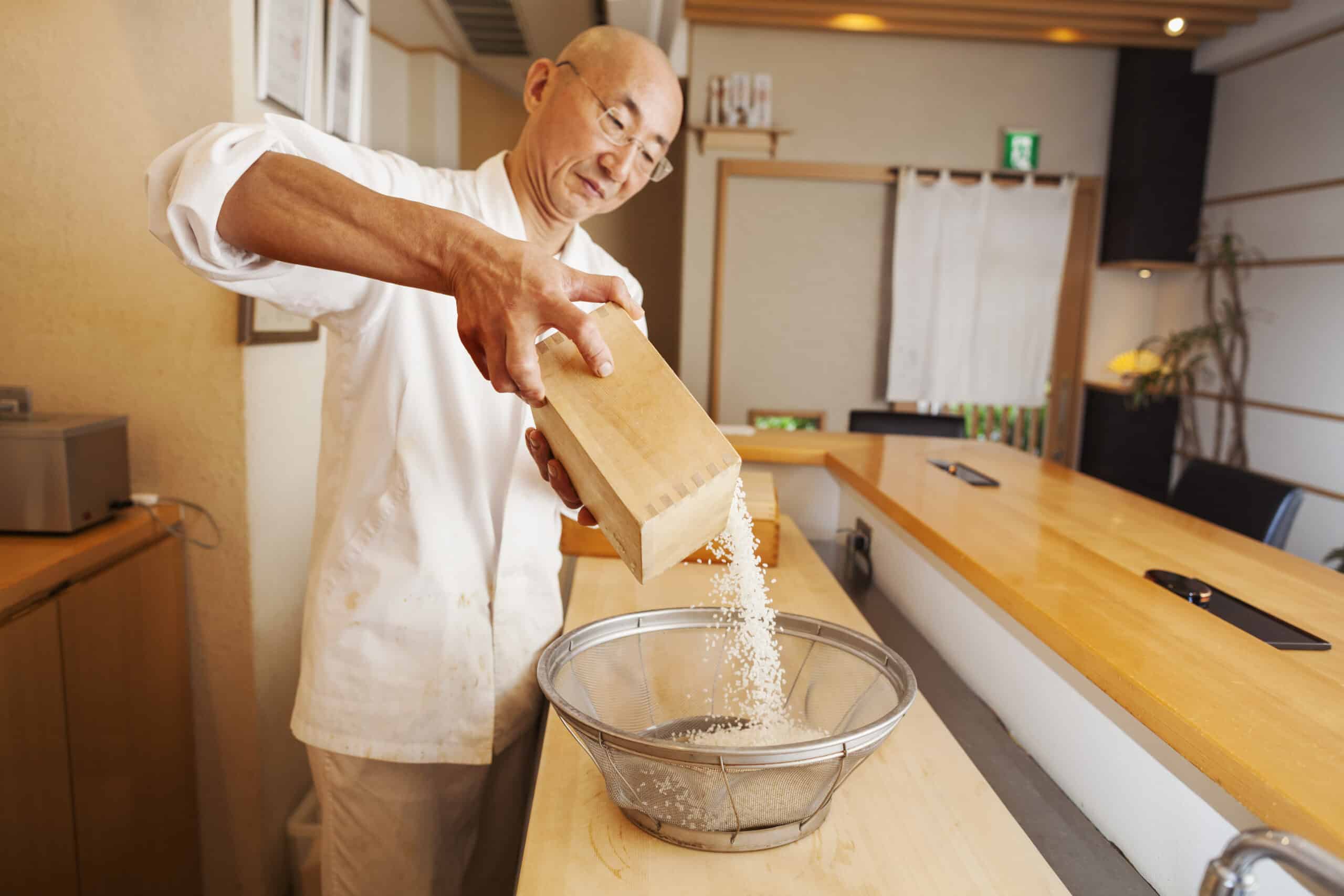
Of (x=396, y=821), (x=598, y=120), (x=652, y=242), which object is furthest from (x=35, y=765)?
(x=652, y=242)

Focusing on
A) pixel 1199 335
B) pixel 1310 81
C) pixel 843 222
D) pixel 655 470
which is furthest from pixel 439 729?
pixel 1310 81

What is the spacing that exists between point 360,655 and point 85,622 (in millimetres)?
677

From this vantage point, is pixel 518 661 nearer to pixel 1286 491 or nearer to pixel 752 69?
pixel 1286 491

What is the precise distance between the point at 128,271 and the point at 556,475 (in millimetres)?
1247

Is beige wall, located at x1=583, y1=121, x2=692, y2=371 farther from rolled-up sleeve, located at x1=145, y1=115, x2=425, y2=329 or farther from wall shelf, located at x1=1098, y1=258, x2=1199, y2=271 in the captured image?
rolled-up sleeve, located at x1=145, y1=115, x2=425, y2=329

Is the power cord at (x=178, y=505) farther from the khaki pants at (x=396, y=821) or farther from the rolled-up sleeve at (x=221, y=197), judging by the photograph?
the rolled-up sleeve at (x=221, y=197)

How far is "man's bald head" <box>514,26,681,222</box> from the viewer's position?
1246 mm

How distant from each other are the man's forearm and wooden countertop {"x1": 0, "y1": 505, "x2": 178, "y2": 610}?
88cm

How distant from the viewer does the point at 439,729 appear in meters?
1.25

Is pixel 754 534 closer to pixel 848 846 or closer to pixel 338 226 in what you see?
pixel 848 846

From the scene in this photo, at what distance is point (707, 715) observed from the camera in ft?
3.70

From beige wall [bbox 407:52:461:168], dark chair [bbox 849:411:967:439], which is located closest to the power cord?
dark chair [bbox 849:411:967:439]

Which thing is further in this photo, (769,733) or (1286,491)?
(1286,491)

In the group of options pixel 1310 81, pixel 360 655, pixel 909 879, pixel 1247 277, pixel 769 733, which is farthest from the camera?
Result: pixel 1247 277
